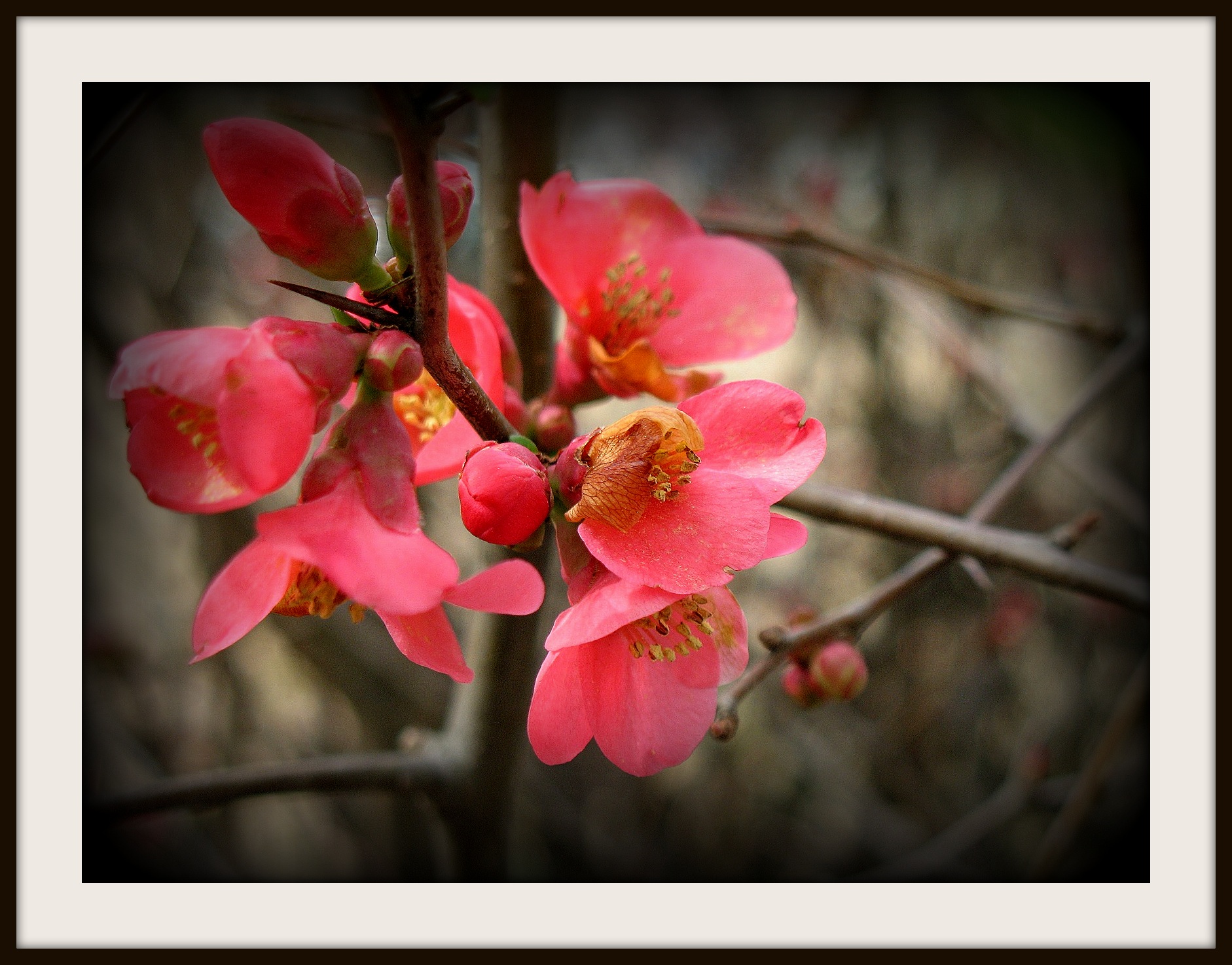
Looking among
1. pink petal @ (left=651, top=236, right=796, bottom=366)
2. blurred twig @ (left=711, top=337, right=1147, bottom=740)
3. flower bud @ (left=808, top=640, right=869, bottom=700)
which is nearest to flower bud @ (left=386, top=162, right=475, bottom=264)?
pink petal @ (left=651, top=236, right=796, bottom=366)

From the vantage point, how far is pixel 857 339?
1917 millimetres

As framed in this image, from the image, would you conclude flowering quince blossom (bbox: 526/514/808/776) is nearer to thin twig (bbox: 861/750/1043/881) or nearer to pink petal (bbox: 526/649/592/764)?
pink petal (bbox: 526/649/592/764)

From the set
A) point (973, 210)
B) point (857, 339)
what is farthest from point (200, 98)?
point (973, 210)

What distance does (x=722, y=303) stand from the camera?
0.60 metres

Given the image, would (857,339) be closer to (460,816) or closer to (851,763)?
(851,763)

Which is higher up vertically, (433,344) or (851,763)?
(433,344)

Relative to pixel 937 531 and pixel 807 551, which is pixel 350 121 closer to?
pixel 937 531

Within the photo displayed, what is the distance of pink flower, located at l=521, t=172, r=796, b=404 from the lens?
0.56 meters

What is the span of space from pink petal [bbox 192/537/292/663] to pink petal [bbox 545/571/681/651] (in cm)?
15

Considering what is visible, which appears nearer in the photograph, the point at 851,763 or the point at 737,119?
the point at 737,119

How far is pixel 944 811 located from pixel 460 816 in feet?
4.83

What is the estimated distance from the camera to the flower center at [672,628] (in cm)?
45

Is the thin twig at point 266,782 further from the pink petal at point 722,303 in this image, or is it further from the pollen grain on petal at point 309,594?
the pink petal at point 722,303

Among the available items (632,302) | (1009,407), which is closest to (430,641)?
(632,302)
